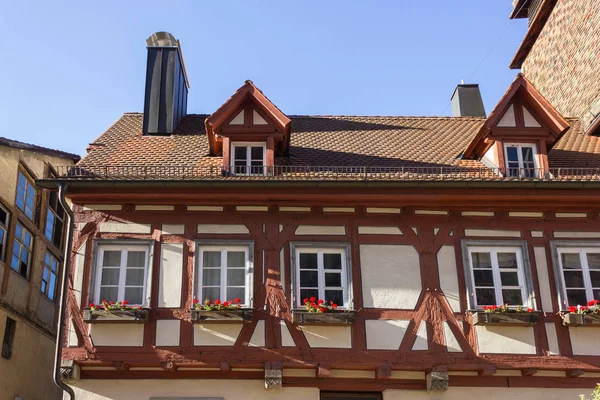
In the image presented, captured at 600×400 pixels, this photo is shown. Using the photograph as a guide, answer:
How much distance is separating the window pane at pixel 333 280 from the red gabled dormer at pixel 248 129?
2568mm

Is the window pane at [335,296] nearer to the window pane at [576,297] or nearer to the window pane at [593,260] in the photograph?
the window pane at [576,297]

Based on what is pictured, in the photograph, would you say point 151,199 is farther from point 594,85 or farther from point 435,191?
point 594,85

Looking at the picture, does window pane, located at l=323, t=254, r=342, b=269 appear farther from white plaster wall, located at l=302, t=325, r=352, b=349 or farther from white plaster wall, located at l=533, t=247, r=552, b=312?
white plaster wall, located at l=533, t=247, r=552, b=312

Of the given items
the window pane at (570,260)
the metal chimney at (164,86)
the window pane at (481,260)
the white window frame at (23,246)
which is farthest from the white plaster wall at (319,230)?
the white window frame at (23,246)

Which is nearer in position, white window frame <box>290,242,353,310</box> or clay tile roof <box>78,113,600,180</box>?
white window frame <box>290,242,353,310</box>

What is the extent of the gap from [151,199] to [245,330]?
122 inches

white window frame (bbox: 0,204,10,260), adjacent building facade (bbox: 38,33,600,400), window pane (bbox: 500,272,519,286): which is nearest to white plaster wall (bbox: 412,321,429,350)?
adjacent building facade (bbox: 38,33,600,400)

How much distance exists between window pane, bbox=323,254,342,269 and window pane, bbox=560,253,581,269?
13.8ft

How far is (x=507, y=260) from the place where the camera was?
568 inches

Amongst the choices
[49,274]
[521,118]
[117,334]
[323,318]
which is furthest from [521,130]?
[49,274]

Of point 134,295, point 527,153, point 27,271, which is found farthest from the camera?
point 27,271

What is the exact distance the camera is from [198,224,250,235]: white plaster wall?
14367 millimetres

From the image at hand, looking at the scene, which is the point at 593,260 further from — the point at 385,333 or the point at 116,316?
the point at 116,316

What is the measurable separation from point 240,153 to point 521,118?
5.87 m
